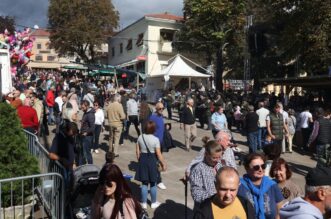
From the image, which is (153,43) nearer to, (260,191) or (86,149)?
(86,149)

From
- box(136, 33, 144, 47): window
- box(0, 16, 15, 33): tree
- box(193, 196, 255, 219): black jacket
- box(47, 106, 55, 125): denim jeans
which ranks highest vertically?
box(0, 16, 15, 33): tree

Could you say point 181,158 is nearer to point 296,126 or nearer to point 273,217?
point 296,126

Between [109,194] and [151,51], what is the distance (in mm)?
35515

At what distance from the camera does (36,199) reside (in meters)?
6.59

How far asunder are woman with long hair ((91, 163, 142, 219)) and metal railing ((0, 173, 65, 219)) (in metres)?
1.81

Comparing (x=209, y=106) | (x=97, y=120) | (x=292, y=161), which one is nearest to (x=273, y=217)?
(x=97, y=120)

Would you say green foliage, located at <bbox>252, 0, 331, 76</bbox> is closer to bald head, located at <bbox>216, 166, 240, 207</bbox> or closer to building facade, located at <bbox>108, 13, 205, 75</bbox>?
bald head, located at <bbox>216, 166, 240, 207</bbox>

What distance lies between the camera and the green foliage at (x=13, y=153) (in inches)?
247

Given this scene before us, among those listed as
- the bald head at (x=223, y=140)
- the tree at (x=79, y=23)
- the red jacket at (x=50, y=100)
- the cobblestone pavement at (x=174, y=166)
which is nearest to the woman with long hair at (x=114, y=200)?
the bald head at (x=223, y=140)

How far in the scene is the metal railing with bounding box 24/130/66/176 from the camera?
22.9 feet

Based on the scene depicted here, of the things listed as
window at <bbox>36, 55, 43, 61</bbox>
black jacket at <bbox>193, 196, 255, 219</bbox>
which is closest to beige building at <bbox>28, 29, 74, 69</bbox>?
window at <bbox>36, 55, 43, 61</bbox>

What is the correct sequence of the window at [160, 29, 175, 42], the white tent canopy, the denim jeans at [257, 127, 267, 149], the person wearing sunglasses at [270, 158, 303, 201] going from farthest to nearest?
the window at [160, 29, 175, 42]
the white tent canopy
the denim jeans at [257, 127, 267, 149]
the person wearing sunglasses at [270, 158, 303, 201]

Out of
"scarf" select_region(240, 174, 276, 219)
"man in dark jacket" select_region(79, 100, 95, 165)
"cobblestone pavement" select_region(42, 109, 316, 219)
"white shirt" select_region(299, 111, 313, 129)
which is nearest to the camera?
"scarf" select_region(240, 174, 276, 219)

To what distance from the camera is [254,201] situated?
13.5 ft
